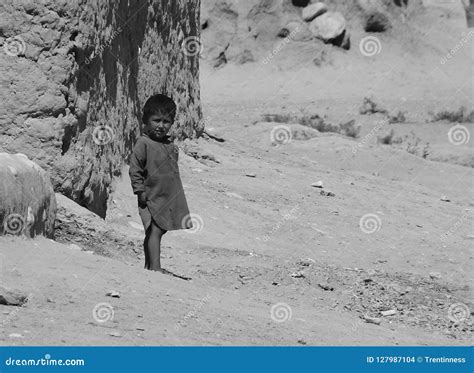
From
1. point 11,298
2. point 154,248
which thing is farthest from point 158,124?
point 11,298

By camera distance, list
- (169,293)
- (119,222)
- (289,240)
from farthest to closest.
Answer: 1. (289,240)
2. (119,222)
3. (169,293)

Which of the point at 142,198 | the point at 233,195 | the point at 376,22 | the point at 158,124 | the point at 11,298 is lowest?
the point at 233,195

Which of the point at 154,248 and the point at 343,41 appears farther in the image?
the point at 343,41

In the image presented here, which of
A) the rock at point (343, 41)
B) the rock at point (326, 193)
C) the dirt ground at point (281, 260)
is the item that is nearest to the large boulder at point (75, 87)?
the dirt ground at point (281, 260)

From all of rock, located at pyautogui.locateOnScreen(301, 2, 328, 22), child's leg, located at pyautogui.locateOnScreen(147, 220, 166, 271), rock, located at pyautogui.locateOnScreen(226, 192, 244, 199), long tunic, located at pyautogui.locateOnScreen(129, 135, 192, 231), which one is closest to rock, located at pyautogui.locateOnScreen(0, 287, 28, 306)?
child's leg, located at pyautogui.locateOnScreen(147, 220, 166, 271)

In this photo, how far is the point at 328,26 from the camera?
77.2 ft

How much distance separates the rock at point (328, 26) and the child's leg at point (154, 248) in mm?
17446

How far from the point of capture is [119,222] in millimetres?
7805

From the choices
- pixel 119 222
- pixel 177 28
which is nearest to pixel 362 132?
pixel 177 28

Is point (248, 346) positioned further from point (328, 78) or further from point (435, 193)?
point (328, 78)

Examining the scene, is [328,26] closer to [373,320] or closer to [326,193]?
[326,193]

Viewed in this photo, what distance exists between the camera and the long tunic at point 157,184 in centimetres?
647

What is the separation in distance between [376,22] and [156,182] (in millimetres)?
18546

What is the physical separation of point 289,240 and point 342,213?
1.23 m
